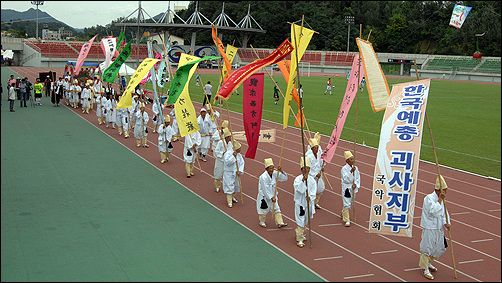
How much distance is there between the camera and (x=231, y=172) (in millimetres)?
11852

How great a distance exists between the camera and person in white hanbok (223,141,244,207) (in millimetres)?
11719

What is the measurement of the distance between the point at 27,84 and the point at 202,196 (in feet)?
61.8

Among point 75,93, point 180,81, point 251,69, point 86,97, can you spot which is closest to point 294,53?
point 251,69

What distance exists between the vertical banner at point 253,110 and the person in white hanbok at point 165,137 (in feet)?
15.6

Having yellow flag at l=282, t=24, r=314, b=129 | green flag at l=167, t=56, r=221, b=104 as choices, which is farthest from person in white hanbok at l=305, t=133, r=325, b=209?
green flag at l=167, t=56, r=221, b=104

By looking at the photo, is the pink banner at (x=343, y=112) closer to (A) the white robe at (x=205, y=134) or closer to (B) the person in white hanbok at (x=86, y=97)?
(A) the white robe at (x=205, y=134)

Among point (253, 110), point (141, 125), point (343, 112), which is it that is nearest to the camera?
point (343, 112)

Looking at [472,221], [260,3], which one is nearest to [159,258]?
[472,221]

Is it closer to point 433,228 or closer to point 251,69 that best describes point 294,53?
point 251,69

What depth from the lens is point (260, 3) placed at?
85812mm

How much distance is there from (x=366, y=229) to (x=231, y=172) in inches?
131

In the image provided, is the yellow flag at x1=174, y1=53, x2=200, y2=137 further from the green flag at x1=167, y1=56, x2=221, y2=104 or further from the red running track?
the red running track

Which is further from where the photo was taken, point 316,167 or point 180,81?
point 180,81

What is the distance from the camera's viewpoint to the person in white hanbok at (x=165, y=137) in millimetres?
15758
